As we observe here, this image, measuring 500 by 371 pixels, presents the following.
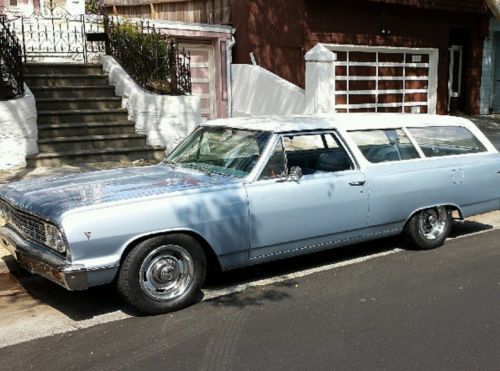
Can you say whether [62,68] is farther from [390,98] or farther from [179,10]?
[390,98]

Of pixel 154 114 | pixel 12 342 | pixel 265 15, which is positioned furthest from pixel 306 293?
pixel 265 15

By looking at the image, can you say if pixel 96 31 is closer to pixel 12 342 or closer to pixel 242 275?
pixel 242 275

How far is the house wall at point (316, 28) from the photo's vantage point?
1532 cm

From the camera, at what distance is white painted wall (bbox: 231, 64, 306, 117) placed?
14453 millimetres

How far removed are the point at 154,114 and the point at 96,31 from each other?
3.53 metres

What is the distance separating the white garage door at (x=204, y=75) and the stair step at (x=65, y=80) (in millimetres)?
4457

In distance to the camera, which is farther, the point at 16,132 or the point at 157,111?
the point at 157,111

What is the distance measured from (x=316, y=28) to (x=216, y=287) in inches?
449

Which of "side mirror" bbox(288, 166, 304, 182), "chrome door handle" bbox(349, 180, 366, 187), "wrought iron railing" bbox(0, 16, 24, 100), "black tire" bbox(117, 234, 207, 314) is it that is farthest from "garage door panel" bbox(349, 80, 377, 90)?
"black tire" bbox(117, 234, 207, 314)

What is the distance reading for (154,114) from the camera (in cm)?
1134

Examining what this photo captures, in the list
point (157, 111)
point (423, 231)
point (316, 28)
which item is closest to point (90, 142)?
point (157, 111)

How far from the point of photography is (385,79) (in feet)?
57.0

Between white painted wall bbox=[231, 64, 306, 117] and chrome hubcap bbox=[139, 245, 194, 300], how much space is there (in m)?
9.85

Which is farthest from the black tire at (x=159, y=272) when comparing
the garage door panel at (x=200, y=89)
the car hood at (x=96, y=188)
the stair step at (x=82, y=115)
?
the garage door panel at (x=200, y=89)
